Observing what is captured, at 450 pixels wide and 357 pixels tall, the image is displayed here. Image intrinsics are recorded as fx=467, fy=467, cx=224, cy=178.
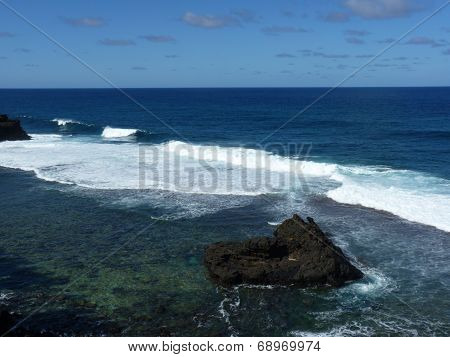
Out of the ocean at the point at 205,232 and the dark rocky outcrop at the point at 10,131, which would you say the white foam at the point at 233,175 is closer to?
the ocean at the point at 205,232

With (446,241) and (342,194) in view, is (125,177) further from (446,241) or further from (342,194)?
(446,241)

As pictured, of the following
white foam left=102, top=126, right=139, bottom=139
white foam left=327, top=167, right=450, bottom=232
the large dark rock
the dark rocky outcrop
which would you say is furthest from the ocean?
white foam left=102, top=126, right=139, bottom=139

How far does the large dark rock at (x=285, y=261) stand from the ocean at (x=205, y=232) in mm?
480

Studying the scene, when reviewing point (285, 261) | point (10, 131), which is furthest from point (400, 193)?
point (10, 131)

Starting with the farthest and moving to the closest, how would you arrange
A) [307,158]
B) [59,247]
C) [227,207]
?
[307,158]
[227,207]
[59,247]

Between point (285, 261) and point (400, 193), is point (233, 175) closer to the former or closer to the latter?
point (400, 193)

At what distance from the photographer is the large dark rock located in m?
16.8

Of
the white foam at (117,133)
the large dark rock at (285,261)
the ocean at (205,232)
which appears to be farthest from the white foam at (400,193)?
the white foam at (117,133)

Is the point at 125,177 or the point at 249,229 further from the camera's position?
the point at 125,177

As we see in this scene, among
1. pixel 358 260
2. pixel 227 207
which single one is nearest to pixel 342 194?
pixel 227 207

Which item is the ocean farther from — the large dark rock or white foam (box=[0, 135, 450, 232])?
the large dark rock

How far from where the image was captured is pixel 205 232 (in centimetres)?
2189

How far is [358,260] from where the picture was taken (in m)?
18.8

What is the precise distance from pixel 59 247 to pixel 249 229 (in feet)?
28.2
